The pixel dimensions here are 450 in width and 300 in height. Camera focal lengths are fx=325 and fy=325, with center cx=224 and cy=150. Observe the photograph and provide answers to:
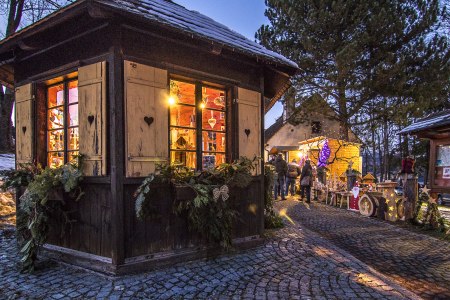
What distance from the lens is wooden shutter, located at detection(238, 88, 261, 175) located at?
6.12 metres

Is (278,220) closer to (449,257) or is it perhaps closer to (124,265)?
(449,257)

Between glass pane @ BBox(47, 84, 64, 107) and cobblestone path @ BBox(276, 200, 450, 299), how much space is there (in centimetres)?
617

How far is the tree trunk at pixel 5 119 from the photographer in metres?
13.4

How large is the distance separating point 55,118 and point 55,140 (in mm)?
400

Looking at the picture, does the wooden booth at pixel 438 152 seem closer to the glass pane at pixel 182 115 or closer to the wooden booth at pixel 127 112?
the wooden booth at pixel 127 112

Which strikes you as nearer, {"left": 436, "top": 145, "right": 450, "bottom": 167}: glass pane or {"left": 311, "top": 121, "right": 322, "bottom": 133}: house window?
{"left": 436, "top": 145, "right": 450, "bottom": 167}: glass pane

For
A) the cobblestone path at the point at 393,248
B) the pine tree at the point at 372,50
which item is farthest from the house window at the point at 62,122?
the pine tree at the point at 372,50

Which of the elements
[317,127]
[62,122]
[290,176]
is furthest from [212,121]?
[317,127]

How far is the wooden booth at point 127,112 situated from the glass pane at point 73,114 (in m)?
0.03

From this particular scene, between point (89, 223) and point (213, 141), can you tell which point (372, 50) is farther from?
point (89, 223)

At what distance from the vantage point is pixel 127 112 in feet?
15.3

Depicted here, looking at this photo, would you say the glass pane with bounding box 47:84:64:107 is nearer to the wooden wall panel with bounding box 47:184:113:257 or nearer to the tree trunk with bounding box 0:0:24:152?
the wooden wall panel with bounding box 47:184:113:257

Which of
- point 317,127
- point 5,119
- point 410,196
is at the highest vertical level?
point 317,127

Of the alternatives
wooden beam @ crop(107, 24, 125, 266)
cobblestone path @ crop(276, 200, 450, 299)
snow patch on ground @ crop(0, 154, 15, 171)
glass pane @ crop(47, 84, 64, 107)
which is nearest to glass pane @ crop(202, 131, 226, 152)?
wooden beam @ crop(107, 24, 125, 266)
